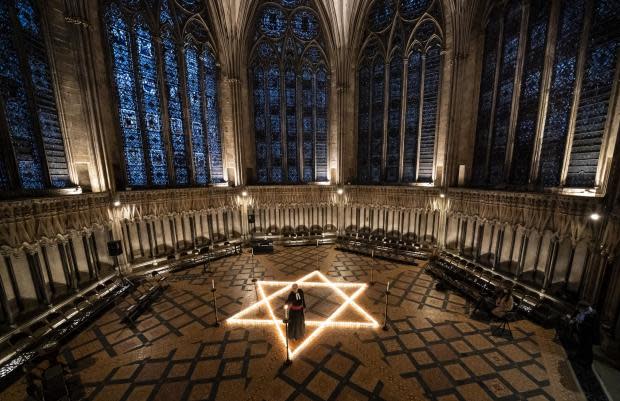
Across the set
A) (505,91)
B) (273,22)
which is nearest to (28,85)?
(273,22)

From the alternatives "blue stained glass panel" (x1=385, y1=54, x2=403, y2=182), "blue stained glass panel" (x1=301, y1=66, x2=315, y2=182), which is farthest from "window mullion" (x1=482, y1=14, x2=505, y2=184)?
"blue stained glass panel" (x1=301, y1=66, x2=315, y2=182)

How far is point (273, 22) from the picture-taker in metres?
13.8

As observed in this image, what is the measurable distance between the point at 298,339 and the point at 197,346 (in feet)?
8.59

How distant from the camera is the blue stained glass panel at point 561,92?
711 cm

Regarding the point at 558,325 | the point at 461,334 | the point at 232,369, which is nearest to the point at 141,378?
the point at 232,369

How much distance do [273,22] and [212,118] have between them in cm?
709

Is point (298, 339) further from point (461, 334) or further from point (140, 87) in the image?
point (140, 87)

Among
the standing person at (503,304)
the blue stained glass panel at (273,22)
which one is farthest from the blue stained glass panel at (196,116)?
the standing person at (503,304)

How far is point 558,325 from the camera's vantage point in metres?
5.94

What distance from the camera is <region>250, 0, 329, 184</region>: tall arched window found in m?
13.8

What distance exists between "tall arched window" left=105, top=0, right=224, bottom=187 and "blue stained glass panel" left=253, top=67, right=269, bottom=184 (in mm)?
2361

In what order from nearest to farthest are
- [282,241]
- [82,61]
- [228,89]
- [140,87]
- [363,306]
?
[363,306], [82,61], [140,87], [228,89], [282,241]

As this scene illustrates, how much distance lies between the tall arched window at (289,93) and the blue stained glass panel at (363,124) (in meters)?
2.16

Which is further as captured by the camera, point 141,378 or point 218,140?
point 218,140
